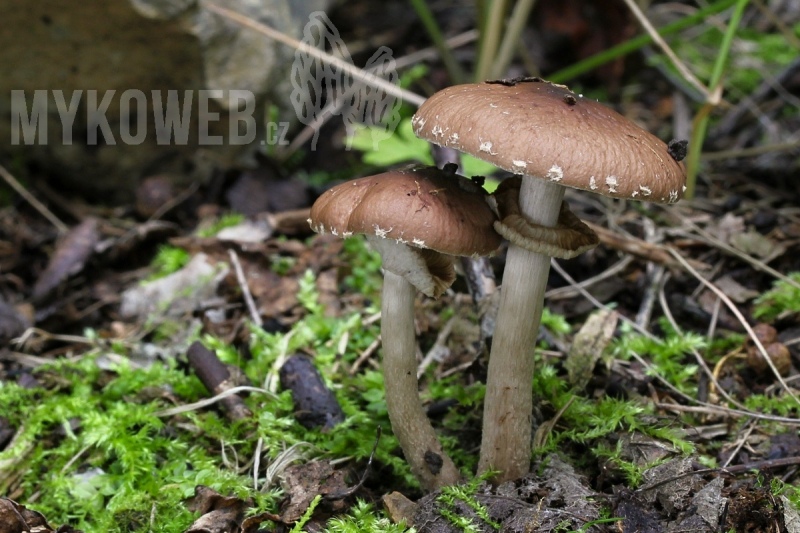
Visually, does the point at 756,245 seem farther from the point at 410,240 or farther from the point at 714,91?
the point at 410,240

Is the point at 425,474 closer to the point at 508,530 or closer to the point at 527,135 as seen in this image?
the point at 508,530

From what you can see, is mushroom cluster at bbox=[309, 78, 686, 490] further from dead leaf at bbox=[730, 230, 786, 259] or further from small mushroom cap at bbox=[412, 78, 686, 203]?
dead leaf at bbox=[730, 230, 786, 259]

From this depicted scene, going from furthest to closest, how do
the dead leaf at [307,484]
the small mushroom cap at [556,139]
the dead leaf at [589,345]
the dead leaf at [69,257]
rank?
1. the dead leaf at [69,257]
2. the dead leaf at [589,345]
3. the dead leaf at [307,484]
4. the small mushroom cap at [556,139]

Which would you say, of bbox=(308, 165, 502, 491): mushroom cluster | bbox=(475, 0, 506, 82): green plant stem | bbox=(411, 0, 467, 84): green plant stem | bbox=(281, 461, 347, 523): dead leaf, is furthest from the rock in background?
bbox=(281, 461, 347, 523): dead leaf

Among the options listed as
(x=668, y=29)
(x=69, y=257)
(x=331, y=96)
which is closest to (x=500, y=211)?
(x=668, y=29)

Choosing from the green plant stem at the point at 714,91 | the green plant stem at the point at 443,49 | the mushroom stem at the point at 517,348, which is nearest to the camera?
the mushroom stem at the point at 517,348

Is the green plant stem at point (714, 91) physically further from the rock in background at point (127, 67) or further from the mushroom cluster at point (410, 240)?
the rock in background at point (127, 67)

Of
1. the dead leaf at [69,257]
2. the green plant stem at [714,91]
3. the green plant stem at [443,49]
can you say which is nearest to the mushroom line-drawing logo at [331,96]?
the green plant stem at [443,49]

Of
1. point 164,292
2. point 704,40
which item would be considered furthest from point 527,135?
point 704,40
